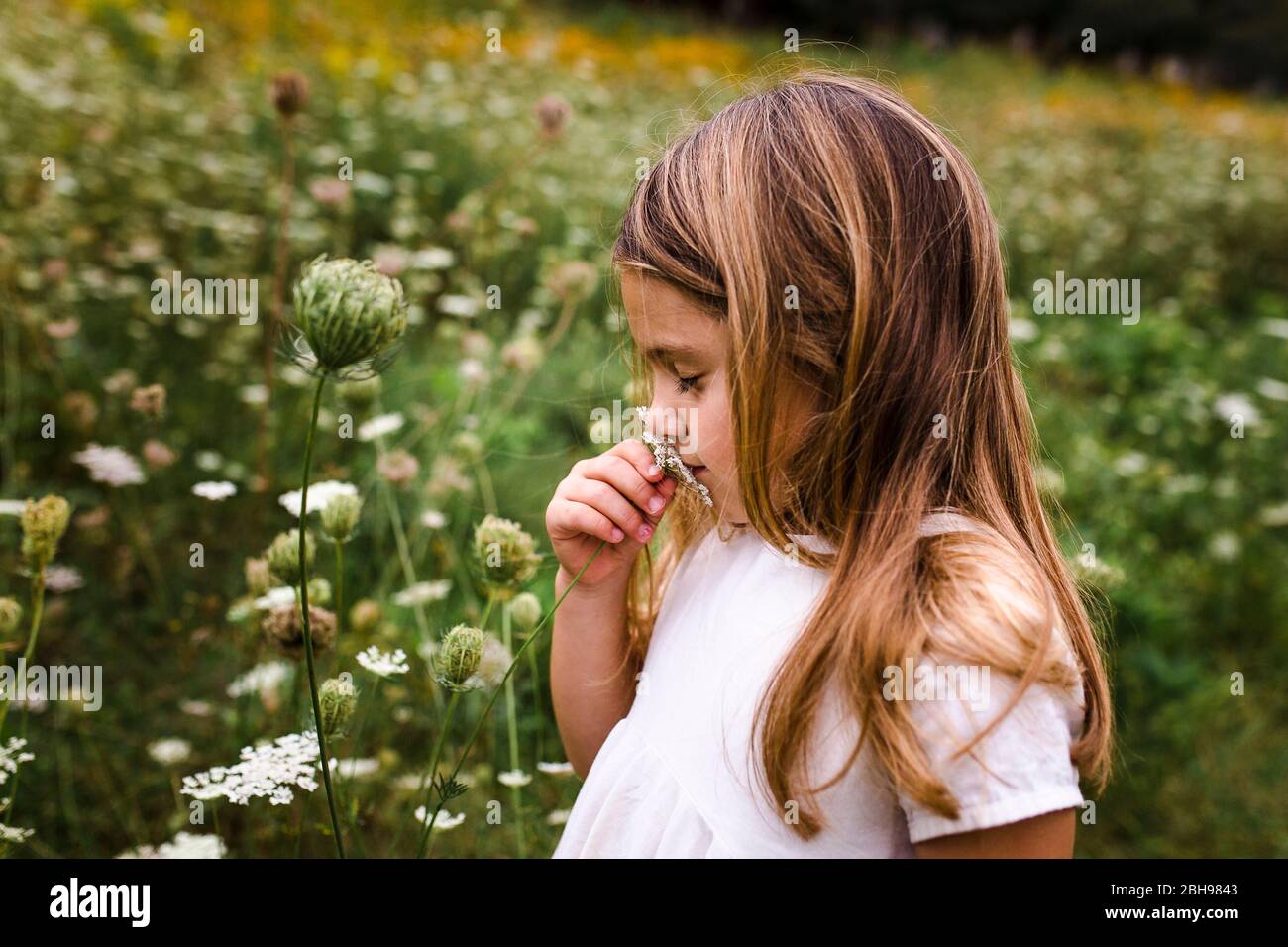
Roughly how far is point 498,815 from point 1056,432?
2261 mm

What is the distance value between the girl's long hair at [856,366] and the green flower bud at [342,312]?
0.30 meters

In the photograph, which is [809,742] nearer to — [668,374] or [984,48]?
[668,374]

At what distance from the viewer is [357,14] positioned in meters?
5.68

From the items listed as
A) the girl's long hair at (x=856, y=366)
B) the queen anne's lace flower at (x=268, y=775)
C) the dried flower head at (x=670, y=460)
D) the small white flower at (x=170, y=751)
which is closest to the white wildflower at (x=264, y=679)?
the small white flower at (x=170, y=751)

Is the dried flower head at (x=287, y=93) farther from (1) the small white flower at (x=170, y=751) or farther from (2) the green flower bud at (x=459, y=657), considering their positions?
(2) the green flower bud at (x=459, y=657)

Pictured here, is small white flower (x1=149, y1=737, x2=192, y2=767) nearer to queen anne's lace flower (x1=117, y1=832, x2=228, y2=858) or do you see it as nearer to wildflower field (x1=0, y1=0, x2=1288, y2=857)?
wildflower field (x1=0, y1=0, x2=1288, y2=857)

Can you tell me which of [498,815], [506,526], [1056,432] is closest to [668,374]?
[506,526]

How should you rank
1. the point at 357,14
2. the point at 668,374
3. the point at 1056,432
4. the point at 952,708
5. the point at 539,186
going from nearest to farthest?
1. the point at 952,708
2. the point at 668,374
3. the point at 1056,432
4. the point at 539,186
5. the point at 357,14

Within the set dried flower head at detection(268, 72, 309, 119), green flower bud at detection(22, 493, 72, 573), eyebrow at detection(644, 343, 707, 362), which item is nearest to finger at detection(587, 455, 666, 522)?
eyebrow at detection(644, 343, 707, 362)

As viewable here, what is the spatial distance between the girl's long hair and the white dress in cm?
3

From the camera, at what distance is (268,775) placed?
1051 millimetres

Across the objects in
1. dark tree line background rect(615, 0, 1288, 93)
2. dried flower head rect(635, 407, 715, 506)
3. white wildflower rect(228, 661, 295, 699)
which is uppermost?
dark tree line background rect(615, 0, 1288, 93)

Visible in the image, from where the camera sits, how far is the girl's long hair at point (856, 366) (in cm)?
94

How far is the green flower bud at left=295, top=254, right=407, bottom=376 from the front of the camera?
83cm
